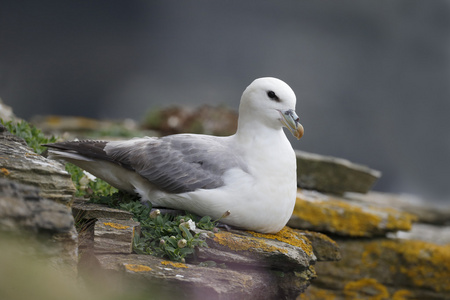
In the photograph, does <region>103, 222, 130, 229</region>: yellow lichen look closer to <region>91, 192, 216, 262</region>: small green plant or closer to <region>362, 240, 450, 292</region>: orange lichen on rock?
<region>91, 192, 216, 262</region>: small green plant

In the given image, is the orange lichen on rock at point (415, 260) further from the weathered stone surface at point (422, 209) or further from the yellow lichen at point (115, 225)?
the yellow lichen at point (115, 225)

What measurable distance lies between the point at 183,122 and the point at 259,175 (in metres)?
7.28

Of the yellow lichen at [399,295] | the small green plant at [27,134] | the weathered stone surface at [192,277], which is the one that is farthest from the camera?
the yellow lichen at [399,295]

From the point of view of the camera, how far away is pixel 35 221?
2.79 meters

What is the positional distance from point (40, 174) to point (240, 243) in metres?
1.55

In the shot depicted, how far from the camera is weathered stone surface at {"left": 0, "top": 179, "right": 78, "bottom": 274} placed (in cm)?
271

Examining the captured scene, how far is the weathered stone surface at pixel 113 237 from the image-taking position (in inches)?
145

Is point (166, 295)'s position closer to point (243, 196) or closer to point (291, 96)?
point (243, 196)

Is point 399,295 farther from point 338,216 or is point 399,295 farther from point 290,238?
point 290,238

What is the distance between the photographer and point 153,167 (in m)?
4.30

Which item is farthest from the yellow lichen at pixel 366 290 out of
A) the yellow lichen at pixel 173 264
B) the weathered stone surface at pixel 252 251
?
the yellow lichen at pixel 173 264

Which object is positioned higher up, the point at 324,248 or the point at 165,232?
the point at 324,248

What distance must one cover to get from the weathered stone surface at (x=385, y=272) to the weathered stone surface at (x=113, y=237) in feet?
11.4

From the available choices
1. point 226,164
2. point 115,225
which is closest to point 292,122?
point 226,164
